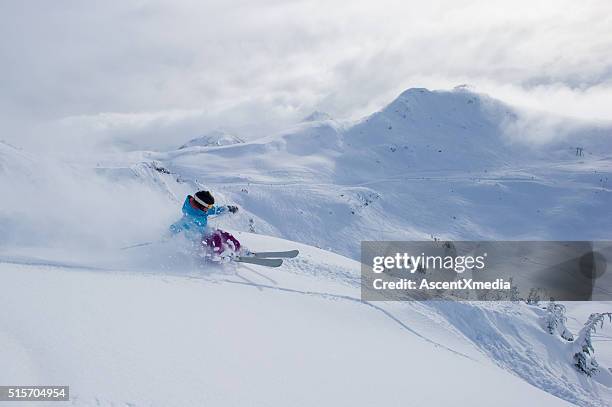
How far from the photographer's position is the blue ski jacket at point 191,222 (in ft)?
35.2

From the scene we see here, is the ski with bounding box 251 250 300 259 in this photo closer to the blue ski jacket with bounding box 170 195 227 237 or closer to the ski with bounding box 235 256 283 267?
the ski with bounding box 235 256 283 267

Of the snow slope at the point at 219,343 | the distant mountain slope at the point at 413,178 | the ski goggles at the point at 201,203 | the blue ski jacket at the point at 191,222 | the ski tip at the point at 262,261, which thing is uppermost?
the distant mountain slope at the point at 413,178

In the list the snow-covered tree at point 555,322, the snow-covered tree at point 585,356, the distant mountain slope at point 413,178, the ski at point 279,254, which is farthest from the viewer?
the distant mountain slope at point 413,178

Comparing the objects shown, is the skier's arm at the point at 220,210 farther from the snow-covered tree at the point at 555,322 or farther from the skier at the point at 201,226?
the snow-covered tree at the point at 555,322

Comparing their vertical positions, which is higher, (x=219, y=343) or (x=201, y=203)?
(x=201, y=203)

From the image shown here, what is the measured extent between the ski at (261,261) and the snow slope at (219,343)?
0.28 metres

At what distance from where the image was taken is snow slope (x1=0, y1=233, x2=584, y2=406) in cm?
513

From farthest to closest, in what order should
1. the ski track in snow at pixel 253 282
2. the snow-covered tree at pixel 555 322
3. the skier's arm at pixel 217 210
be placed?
the snow-covered tree at pixel 555 322 → the skier's arm at pixel 217 210 → the ski track in snow at pixel 253 282

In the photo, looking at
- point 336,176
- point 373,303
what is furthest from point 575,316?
point 336,176

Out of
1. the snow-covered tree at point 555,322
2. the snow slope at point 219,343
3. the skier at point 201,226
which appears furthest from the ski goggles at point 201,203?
the snow-covered tree at point 555,322

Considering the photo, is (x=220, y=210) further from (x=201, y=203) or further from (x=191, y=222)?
(x=191, y=222)

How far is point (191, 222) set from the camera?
35.4 ft

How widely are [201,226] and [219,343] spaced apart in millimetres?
4735

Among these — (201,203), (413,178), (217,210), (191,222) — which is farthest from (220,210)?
(413,178)
